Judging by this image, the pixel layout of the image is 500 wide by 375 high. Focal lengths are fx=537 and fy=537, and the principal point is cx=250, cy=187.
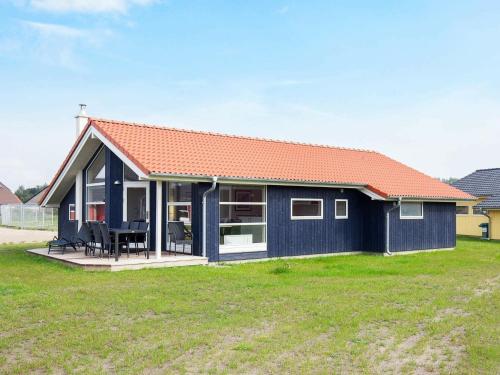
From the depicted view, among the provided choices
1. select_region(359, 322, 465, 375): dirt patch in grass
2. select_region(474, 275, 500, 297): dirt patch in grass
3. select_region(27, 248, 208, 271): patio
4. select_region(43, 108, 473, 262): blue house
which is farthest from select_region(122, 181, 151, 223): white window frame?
select_region(359, 322, 465, 375): dirt patch in grass

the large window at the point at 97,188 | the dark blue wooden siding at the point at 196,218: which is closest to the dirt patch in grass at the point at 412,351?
the dark blue wooden siding at the point at 196,218

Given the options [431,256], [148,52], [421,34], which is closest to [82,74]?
[148,52]

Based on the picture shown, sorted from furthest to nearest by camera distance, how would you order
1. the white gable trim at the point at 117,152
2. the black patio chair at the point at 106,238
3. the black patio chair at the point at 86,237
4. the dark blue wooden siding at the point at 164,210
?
the dark blue wooden siding at the point at 164,210, the black patio chair at the point at 86,237, the black patio chair at the point at 106,238, the white gable trim at the point at 117,152

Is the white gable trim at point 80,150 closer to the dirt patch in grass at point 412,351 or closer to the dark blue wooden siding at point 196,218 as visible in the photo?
the dark blue wooden siding at point 196,218

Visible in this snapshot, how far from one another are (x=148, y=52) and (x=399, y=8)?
283 inches

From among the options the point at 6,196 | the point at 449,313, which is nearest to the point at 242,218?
the point at 449,313

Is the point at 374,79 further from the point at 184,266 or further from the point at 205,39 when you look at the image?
the point at 184,266

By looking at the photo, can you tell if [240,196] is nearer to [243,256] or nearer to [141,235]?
A: [243,256]

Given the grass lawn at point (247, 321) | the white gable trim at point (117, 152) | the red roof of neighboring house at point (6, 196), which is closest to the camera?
the grass lawn at point (247, 321)

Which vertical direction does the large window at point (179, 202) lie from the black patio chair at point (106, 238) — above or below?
above

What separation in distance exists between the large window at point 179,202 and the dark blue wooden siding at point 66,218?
4491 millimetres

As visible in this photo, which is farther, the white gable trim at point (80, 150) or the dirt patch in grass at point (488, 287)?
the white gable trim at point (80, 150)

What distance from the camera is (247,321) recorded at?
7.59 metres

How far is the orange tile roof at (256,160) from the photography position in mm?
14594
